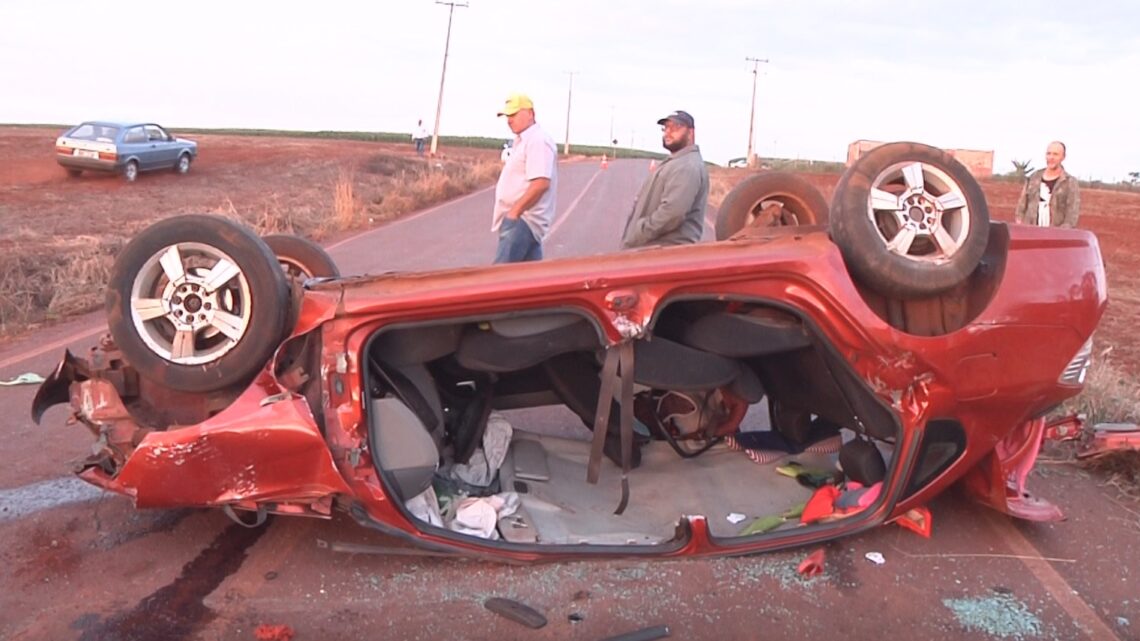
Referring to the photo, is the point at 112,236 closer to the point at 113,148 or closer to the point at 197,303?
the point at 113,148

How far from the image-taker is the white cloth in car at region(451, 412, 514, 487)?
4.20m

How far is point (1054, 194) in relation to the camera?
26.2 feet

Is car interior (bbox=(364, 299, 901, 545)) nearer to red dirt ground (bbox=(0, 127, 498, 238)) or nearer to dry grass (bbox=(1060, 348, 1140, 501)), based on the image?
dry grass (bbox=(1060, 348, 1140, 501))

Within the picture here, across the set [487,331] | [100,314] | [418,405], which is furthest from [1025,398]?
[100,314]

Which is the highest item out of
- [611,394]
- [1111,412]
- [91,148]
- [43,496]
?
[91,148]

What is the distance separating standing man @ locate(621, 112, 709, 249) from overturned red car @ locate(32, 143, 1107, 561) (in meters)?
1.73

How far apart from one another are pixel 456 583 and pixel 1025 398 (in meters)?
2.27

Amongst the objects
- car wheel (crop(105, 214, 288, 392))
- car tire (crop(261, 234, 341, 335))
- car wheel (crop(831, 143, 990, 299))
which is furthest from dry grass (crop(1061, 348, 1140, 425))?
car wheel (crop(105, 214, 288, 392))

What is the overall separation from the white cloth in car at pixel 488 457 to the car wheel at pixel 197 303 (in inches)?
43.2

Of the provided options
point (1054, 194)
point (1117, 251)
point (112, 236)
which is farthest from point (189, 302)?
point (1117, 251)

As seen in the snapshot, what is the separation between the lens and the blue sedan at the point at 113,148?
24.1 metres

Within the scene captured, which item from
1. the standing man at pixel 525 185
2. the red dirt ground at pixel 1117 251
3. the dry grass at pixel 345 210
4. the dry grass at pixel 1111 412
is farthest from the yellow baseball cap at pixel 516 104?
the dry grass at pixel 345 210

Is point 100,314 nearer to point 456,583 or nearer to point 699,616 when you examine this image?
point 456,583

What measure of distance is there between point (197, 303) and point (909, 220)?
260cm
